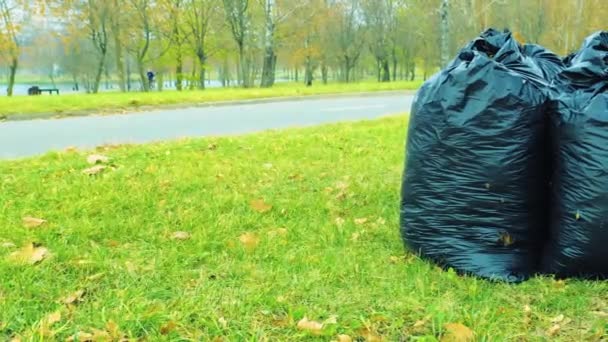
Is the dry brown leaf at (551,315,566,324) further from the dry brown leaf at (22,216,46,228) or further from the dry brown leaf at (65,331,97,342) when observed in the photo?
the dry brown leaf at (22,216,46,228)

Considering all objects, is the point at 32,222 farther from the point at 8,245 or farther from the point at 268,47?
the point at 268,47

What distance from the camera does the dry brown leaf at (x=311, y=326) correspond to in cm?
206

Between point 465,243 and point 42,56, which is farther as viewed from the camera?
point 42,56

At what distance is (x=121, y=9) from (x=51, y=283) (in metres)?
29.3

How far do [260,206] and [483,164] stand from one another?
62.6 inches

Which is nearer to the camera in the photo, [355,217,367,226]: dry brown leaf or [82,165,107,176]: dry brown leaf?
[355,217,367,226]: dry brown leaf

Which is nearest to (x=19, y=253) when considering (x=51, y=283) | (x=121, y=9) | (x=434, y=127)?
(x=51, y=283)

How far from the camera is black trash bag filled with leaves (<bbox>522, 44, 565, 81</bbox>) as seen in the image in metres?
2.77

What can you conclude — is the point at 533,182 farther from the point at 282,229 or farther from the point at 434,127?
the point at 282,229

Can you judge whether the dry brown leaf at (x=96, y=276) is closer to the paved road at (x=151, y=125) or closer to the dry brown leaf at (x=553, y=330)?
the dry brown leaf at (x=553, y=330)

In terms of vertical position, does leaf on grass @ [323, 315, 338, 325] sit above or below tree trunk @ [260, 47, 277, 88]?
below

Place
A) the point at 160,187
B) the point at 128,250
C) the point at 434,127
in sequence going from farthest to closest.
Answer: the point at 160,187 < the point at 128,250 < the point at 434,127

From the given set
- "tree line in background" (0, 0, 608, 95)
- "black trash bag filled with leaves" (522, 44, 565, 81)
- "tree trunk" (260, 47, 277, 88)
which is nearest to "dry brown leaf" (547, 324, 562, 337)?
"black trash bag filled with leaves" (522, 44, 565, 81)

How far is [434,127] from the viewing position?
2.61 metres
